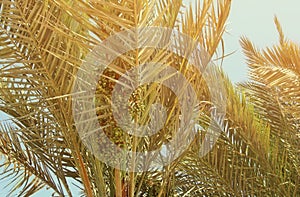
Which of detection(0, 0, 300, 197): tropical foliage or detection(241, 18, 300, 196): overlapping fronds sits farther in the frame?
detection(241, 18, 300, 196): overlapping fronds

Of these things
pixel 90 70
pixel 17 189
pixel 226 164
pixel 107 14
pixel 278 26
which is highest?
pixel 278 26

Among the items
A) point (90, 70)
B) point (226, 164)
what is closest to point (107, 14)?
point (90, 70)

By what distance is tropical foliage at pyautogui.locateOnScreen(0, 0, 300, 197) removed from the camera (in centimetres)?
243

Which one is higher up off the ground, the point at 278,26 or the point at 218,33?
the point at 278,26

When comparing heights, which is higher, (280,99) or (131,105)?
(280,99)

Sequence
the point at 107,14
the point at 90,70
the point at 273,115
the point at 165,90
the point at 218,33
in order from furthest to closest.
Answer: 1. the point at 273,115
2. the point at 165,90
3. the point at 218,33
4. the point at 90,70
5. the point at 107,14

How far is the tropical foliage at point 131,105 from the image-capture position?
95.5 inches

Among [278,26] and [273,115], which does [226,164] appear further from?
[278,26]

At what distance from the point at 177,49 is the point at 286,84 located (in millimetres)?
1237

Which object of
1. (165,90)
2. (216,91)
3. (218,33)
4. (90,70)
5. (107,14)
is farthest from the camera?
(216,91)

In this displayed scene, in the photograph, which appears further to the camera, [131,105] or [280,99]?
[280,99]

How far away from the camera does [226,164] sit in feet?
12.9

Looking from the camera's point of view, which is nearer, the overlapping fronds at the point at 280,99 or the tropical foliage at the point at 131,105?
the tropical foliage at the point at 131,105

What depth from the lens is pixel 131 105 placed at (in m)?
2.48
